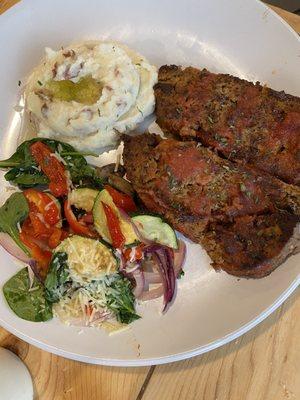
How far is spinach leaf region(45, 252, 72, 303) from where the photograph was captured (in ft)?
12.1

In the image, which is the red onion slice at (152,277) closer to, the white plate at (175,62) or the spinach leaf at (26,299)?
the white plate at (175,62)

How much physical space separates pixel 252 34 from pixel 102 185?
1.80m

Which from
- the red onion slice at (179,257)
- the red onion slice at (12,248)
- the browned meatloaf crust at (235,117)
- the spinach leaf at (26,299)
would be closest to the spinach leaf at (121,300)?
the red onion slice at (179,257)

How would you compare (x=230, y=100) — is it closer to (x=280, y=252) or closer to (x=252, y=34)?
(x=252, y=34)

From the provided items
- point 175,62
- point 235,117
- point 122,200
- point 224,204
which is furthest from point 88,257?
point 175,62

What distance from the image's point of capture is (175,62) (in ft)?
13.9

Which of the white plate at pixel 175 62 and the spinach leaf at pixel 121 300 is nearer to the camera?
the white plate at pixel 175 62

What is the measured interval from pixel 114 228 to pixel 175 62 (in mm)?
1626

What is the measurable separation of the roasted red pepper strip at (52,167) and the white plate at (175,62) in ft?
1.37

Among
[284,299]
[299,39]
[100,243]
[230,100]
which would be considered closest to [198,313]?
[284,299]

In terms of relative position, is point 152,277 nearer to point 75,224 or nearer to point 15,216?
point 75,224

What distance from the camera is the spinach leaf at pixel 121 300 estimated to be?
370 cm

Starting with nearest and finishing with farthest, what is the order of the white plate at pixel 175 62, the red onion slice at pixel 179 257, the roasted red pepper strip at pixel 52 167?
the white plate at pixel 175 62, the red onion slice at pixel 179 257, the roasted red pepper strip at pixel 52 167

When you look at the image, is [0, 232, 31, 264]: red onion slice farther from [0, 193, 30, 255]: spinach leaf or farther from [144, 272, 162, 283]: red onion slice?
[144, 272, 162, 283]: red onion slice
